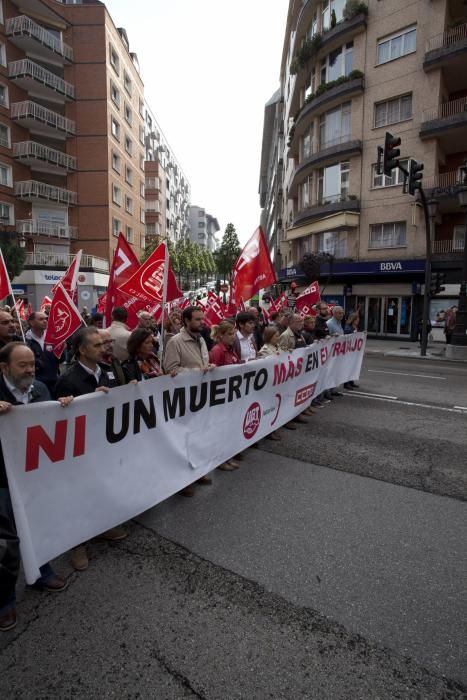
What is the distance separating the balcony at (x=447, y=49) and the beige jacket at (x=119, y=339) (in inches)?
889

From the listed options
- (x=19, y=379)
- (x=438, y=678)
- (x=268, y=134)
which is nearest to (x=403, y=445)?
(x=438, y=678)

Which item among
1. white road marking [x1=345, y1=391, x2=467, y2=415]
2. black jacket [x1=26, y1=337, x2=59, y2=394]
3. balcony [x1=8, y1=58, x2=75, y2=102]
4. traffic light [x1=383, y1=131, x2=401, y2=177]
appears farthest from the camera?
balcony [x1=8, y1=58, x2=75, y2=102]

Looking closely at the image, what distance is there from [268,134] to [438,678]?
78.7 meters

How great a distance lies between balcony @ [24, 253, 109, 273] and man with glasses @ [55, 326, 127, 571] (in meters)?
29.9

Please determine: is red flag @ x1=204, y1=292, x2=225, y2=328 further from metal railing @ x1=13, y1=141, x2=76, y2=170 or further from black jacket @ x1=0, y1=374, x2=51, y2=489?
metal railing @ x1=13, y1=141, x2=76, y2=170

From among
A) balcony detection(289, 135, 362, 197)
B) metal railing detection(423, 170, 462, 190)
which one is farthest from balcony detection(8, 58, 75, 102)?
metal railing detection(423, 170, 462, 190)

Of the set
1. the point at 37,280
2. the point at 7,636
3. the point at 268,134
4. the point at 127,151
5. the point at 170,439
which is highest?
the point at 268,134

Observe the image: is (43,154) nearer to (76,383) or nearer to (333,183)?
(333,183)

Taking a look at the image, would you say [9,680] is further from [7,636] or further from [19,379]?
[19,379]

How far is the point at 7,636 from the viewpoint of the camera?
8.01 ft

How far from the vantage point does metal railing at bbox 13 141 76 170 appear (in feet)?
97.7

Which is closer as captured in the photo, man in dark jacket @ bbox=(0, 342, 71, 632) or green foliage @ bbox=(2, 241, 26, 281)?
Result: man in dark jacket @ bbox=(0, 342, 71, 632)

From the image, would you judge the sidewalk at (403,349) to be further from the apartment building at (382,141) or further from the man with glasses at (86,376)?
the man with glasses at (86,376)

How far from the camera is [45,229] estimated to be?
3175 centimetres
